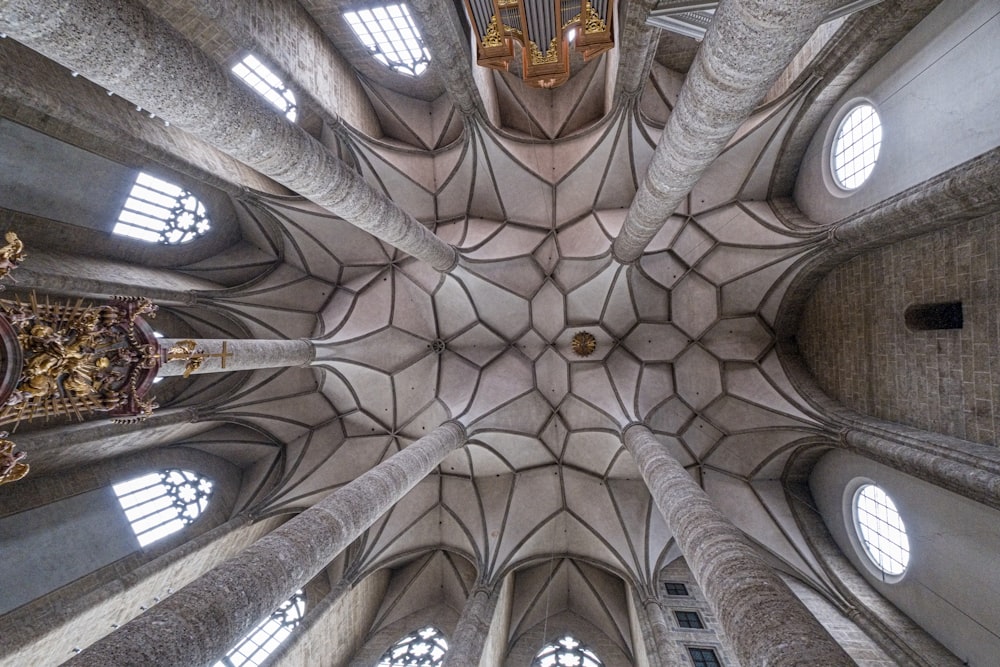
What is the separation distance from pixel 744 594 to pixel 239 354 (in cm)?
959

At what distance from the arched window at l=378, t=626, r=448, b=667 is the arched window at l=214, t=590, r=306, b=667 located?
2.72 m

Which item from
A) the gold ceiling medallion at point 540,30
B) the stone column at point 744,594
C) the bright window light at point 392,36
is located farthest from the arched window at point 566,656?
the bright window light at point 392,36

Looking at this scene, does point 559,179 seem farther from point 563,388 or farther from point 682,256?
point 563,388

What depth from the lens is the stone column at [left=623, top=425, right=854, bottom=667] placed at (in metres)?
4.05

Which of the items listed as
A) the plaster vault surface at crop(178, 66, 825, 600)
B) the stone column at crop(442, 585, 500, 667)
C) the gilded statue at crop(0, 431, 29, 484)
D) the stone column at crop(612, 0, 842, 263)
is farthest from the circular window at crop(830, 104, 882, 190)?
the gilded statue at crop(0, 431, 29, 484)

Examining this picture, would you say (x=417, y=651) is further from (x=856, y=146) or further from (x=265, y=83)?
(x=856, y=146)

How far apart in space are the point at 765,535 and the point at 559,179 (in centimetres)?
1167

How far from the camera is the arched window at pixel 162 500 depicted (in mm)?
11656

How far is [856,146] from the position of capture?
10203 millimetres

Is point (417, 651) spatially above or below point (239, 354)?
below

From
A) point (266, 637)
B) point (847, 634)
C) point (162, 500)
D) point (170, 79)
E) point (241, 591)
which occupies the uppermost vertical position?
point (170, 79)

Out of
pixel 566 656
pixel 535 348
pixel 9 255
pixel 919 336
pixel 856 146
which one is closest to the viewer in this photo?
pixel 9 255

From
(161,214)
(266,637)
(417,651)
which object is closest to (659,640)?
(417,651)

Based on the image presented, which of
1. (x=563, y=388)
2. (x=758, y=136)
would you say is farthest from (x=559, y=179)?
(x=563, y=388)
